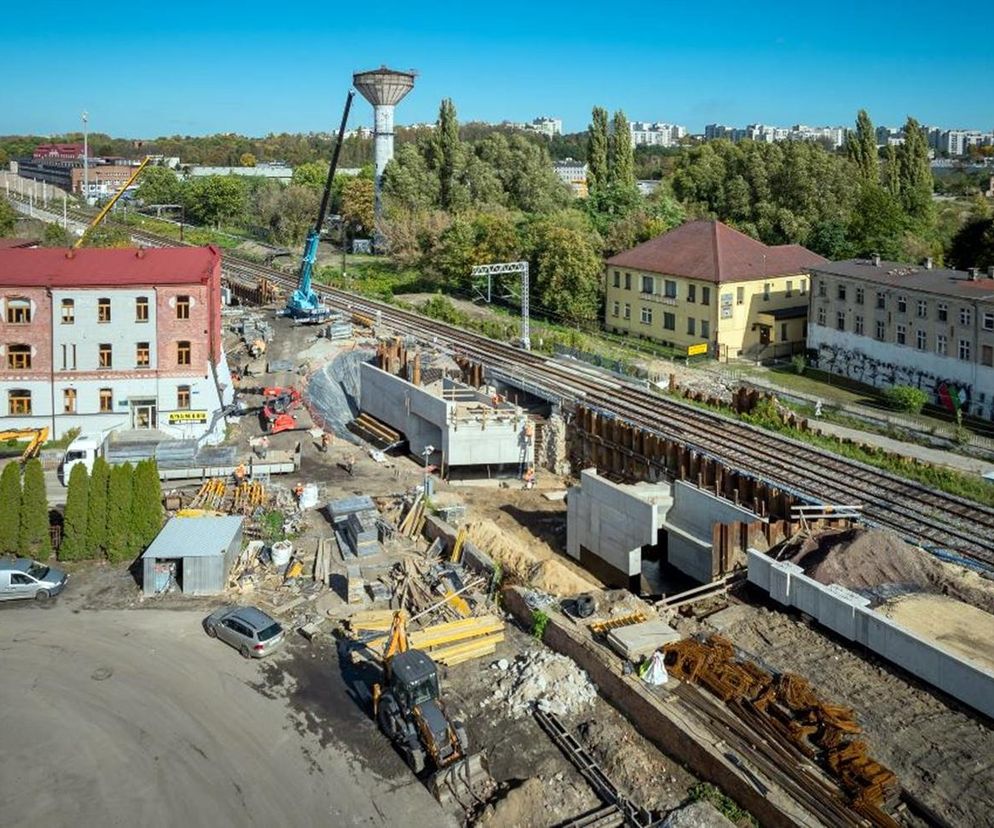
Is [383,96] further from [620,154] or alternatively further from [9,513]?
[9,513]

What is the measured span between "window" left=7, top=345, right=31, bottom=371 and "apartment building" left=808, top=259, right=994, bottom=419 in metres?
37.6

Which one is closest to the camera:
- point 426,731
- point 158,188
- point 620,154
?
point 426,731

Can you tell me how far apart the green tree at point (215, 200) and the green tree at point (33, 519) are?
8455 cm

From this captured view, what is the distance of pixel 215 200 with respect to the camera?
106875 mm

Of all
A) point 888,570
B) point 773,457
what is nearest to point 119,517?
point 888,570

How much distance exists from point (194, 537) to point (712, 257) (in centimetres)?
3727

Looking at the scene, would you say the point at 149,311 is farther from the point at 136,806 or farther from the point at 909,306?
the point at 909,306

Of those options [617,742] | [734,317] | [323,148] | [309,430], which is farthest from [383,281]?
[323,148]

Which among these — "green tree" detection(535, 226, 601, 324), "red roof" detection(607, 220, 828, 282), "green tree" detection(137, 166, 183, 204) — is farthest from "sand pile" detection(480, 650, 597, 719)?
"green tree" detection(137, 166, 183, 204)

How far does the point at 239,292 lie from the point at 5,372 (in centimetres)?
3259

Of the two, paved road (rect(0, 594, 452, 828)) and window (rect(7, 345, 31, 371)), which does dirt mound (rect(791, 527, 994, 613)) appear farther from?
window (rect(7, 345, 31, 371))

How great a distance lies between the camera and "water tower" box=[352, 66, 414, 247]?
308 feet

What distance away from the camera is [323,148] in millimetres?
197375

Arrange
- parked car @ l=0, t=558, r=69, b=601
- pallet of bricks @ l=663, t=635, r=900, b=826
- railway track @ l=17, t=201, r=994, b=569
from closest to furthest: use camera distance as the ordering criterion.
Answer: pallet of bricks @ l=663, t=635, r=900, b=826 < parked car @ l=0, t=558, r=69, b=601 < railway track @ l=17, t=201, r=994, b=569
